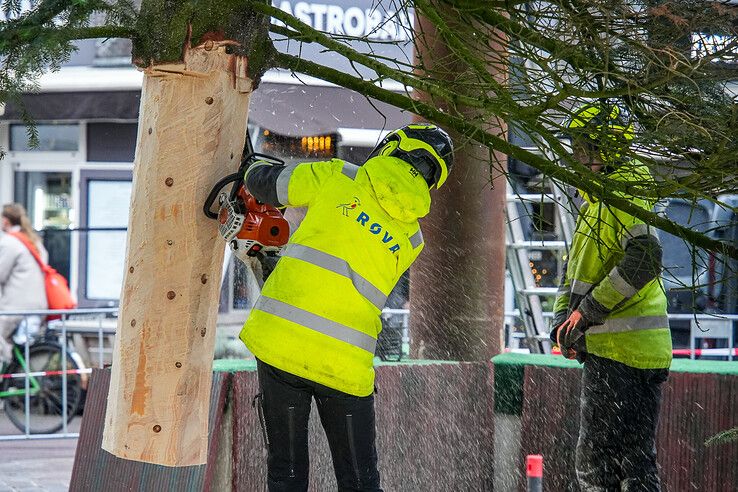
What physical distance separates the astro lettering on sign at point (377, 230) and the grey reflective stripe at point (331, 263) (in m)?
0.15

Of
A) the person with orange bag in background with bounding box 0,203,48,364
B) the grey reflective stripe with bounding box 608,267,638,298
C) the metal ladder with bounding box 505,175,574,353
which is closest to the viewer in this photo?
the grey reflective stripe with bounding box 608,267,638,298

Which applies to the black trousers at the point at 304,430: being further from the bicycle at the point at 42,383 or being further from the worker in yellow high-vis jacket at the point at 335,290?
the bicycle at the point at 42,383

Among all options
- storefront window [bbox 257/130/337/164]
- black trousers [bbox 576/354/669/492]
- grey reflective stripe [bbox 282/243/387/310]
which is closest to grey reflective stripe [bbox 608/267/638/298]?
black trousers [bbox 576/354/669/492]

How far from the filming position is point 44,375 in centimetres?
1066

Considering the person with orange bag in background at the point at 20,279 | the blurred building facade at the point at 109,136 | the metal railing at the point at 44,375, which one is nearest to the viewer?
the metal railing at the point at 44,375

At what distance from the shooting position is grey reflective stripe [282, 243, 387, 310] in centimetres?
436

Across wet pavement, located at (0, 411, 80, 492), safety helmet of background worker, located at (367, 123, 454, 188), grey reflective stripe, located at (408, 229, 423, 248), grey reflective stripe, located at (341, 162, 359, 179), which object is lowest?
wet pavement, located at (0, 411, 80, 492)

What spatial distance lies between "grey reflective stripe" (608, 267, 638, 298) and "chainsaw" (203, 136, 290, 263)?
63.7 inches

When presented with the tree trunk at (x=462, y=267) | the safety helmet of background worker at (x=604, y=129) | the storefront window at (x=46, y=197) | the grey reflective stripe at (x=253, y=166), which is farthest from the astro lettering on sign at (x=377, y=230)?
the storefront window at (x=46, y=197)

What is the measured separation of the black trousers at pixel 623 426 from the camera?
561cm

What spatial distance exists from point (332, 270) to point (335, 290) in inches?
2.8

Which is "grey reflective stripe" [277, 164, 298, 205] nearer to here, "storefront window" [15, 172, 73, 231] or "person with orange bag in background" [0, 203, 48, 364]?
"person with orange bag in background" [0, 203, 48, 364]

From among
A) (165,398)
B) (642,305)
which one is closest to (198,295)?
(165,398)

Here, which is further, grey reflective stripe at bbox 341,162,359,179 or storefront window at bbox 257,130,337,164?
storefront window at bbox 257,130,337,164
